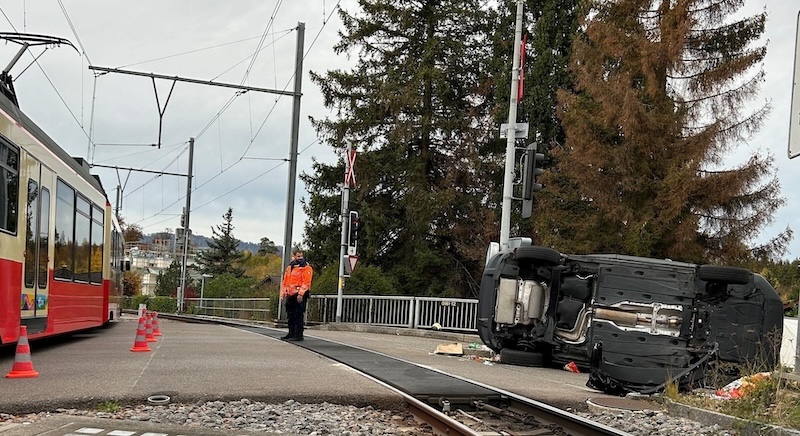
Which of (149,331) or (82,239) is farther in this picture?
(149,331)

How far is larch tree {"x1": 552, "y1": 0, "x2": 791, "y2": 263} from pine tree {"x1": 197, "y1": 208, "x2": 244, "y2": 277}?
283 ft

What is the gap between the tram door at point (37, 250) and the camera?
34.3 ft

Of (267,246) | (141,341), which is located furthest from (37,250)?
(267,246)

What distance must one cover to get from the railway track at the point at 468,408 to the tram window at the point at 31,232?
14.0 feet

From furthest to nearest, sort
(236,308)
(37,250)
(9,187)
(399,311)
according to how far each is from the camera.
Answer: (236,308), (399,311), (37,250), (9,187)

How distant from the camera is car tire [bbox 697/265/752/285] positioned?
9.19 m

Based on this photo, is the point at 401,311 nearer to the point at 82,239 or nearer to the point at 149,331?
the point at 149,331

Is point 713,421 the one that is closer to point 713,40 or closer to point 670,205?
point 670,205

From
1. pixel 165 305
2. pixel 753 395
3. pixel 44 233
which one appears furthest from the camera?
pixel 165 305

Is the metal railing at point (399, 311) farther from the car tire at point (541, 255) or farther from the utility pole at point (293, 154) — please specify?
the car tire at point (541, 255)

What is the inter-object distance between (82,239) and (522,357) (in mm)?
8175

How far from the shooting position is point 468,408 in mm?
8156

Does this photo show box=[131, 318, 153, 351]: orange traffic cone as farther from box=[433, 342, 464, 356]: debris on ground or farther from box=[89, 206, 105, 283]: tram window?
box=[433, 342, 464, 356]: debris on ground

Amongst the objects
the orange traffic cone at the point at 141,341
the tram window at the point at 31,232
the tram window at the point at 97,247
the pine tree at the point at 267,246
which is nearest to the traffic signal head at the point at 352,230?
the tram window at the point at 97,247
